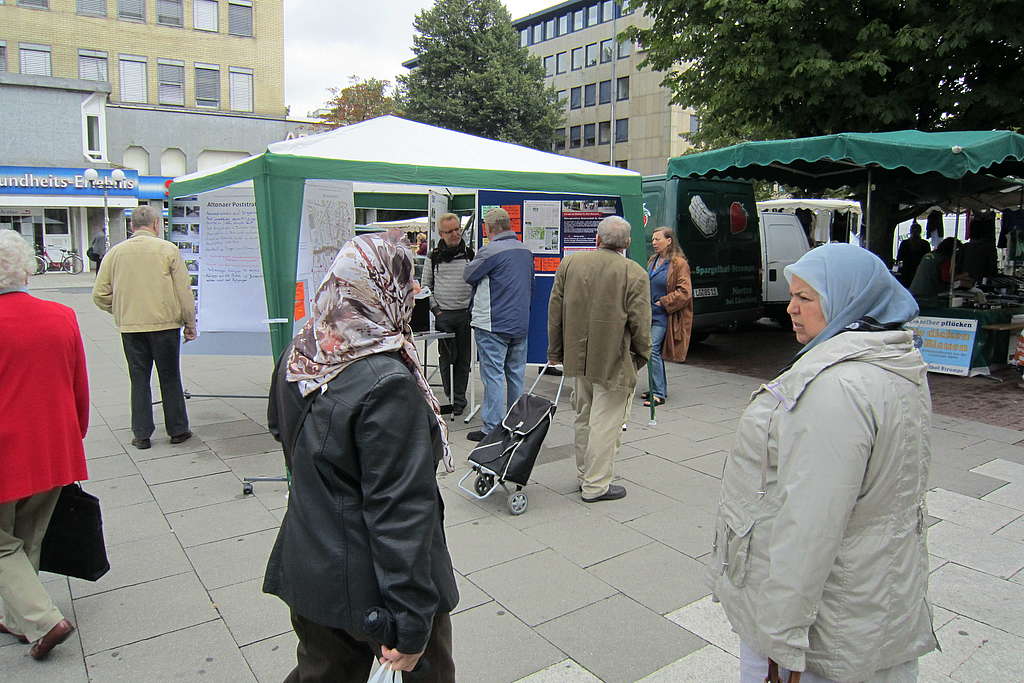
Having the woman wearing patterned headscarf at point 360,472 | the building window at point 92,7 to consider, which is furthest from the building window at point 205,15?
the woman wearing patterned headscarf at point 360,472

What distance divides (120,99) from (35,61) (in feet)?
10.4

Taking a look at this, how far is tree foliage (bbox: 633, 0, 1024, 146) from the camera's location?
404 inches

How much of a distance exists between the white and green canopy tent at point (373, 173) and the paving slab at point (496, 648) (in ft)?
7.58

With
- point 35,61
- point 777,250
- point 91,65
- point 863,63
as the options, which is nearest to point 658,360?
point 777,250

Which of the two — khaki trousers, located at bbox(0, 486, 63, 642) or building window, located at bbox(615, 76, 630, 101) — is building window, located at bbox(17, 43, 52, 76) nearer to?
khaki trousers, located at bbox(0, 486, 63, 642)

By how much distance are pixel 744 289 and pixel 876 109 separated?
128 inches

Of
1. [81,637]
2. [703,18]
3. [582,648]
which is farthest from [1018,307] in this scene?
[81,637]

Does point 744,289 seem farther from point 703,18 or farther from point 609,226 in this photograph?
point 609,226

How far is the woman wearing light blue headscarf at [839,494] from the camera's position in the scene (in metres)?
1.70

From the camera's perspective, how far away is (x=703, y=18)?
473 inches

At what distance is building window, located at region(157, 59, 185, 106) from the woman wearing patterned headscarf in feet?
116

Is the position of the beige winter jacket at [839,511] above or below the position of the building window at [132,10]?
below

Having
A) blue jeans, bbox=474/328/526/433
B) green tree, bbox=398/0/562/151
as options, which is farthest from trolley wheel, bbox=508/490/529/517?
green tree, bbox=398/0/562/151

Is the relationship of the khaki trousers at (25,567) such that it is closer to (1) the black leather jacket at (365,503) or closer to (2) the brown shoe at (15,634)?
(2) the brown shoe at (15,634)
